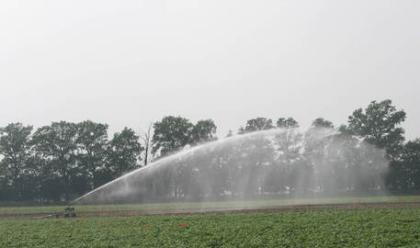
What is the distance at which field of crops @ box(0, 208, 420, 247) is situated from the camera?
66.1 feet

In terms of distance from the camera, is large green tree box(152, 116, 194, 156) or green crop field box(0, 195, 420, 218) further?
large green tree box(152, 116, 194, 156)

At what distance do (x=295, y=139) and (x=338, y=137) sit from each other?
Answer: 33.4ft

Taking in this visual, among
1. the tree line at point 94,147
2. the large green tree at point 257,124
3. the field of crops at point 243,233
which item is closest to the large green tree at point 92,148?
the tree line at point 94,147

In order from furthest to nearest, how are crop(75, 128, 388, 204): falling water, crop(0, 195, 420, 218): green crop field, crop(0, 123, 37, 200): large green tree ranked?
crop(0, 123, 37, 200): large green tree < crop(75, 128, 388, 204): falling water < crop(0, 195, 420, 218): green crop field

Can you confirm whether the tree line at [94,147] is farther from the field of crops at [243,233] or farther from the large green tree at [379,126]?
the field of crops at [243,233]

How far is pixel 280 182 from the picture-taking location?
86.8 meters

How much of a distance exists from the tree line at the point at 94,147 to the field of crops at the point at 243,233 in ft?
216

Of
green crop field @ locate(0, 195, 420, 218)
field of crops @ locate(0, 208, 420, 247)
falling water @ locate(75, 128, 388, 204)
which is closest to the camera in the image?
field of crops @ locate(0, 208, 420, 247)

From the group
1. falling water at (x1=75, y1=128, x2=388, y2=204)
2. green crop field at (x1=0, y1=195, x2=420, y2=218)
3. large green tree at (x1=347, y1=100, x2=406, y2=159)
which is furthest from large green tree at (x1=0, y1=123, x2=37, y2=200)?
large green tree at (x1=347, y1=100, x2=406, y2=159)

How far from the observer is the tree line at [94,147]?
91750 millimetres

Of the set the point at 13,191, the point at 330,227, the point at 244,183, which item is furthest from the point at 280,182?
the point at 330,227

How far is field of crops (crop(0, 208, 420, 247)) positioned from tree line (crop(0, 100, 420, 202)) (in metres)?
65.9

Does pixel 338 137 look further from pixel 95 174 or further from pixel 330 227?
pixel 330 227

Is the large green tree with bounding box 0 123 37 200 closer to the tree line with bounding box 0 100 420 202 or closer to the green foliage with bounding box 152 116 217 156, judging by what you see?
the tree line with bounding box 0 100 420 202
